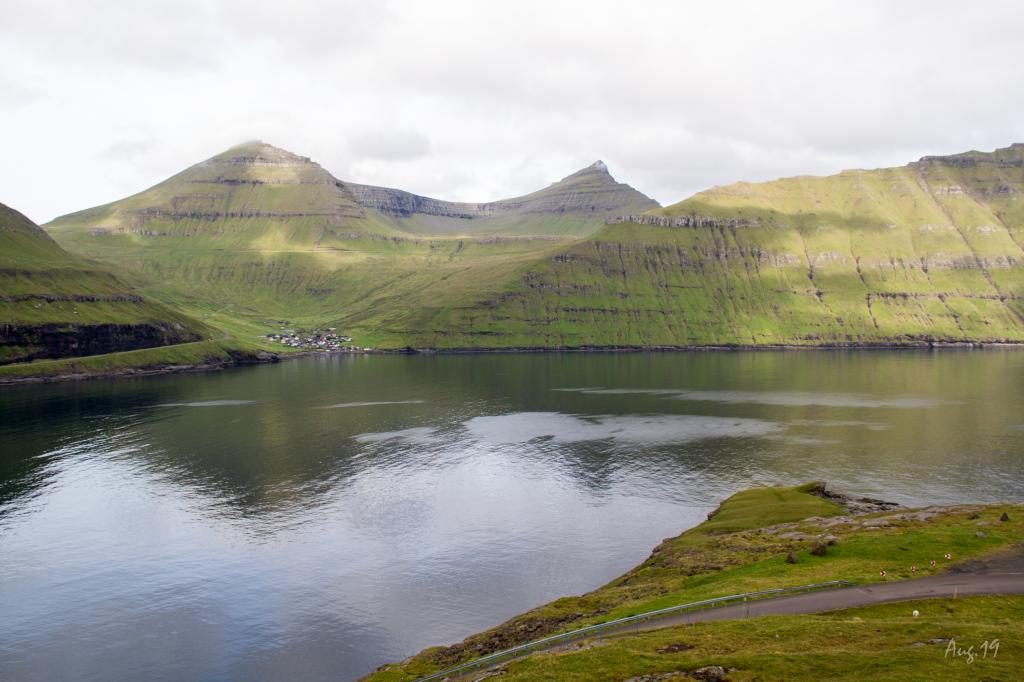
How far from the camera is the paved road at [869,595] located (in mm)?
50062

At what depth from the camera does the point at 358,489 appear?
120938 millimetres

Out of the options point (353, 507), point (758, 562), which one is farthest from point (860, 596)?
point (353, 507)

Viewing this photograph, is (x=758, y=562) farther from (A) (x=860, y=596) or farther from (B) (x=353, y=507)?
(B) (x=353, y=507)

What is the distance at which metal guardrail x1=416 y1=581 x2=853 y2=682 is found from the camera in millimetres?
50875

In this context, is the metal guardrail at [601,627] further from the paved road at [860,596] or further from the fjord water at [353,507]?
the fjord water at [353,507]

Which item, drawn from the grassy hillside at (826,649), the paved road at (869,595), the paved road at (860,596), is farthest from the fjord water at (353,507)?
the grassy hillside at (826,649)

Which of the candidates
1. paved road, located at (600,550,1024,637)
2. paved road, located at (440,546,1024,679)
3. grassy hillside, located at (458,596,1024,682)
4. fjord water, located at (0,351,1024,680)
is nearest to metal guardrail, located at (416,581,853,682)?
paved road, located at (440,546,1024,679)

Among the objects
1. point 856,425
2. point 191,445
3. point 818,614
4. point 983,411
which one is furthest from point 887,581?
point 983,411

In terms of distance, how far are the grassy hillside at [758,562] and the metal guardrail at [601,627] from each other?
2117 millimetres

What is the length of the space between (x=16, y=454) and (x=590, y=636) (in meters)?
154

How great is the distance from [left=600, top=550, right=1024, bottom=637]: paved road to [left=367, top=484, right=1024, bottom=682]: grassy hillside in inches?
97.5

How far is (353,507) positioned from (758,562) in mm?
70365

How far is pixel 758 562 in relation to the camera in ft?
218

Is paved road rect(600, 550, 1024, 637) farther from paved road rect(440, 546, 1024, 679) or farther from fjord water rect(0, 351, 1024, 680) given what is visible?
fjord water rect(0, 351, 1024, 680)
